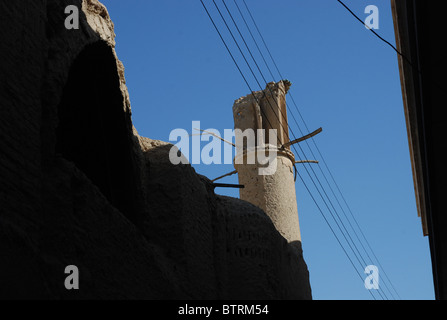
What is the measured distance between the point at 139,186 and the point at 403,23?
3.97 m

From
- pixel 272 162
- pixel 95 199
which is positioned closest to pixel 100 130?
pixel 95 199

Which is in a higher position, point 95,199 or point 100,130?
point 100,130

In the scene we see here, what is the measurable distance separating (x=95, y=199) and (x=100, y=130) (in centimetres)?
207

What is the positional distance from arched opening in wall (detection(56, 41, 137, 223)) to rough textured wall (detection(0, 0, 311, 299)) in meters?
0.01

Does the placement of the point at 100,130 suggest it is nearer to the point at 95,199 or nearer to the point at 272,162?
the point at 95,199

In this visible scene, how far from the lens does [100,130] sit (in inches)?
376

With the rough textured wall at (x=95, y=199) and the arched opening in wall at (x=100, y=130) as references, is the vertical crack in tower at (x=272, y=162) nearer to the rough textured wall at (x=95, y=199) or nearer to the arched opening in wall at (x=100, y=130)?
the rough textured wall at (x=95, y=199)

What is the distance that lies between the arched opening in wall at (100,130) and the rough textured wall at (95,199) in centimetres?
1

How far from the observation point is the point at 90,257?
728 centimetres

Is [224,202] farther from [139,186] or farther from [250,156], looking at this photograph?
[250,156]

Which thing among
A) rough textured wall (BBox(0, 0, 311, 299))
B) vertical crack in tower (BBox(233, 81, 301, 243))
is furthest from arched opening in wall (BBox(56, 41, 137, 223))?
vertical crack in tower (BBox(233, 81, 301, 243))

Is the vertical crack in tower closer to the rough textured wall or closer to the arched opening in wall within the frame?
the rough textured wall

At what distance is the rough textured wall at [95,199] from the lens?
636 cm
